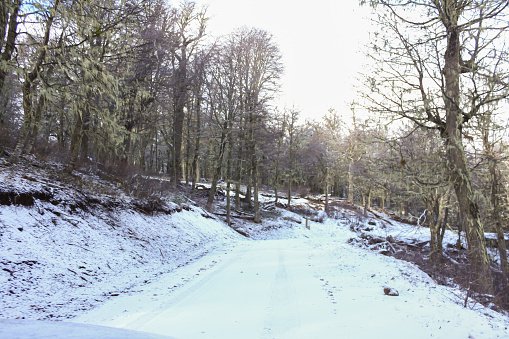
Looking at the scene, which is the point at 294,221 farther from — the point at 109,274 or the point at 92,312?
the point at 92,312

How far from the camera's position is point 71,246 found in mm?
8117

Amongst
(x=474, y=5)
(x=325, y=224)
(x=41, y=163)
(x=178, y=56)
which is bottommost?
(x=325, y=224)

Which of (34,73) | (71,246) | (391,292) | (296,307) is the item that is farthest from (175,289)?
(34,73)

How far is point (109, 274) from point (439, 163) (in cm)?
785

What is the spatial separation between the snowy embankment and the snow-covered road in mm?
809

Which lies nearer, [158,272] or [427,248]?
[158,272]

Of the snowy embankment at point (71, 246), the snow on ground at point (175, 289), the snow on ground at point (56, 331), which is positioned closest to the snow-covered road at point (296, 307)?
the snow on ground at point (175, 289)

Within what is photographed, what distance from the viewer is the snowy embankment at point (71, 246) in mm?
6078

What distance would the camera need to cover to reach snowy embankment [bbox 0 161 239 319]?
608cm

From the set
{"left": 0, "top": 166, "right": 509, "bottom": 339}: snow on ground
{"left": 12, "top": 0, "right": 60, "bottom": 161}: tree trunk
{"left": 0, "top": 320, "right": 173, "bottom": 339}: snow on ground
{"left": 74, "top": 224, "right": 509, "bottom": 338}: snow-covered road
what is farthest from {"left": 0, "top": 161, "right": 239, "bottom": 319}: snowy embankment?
{"left": 0, "top": 320, "right": 173, "bottom": 339}: snow on ground

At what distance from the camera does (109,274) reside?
8.00 meters

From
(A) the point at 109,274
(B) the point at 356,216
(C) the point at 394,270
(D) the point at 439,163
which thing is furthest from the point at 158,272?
(B) the point at 356,216

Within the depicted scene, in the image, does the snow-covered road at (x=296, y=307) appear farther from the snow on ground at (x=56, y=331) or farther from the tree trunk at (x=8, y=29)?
the tree trunk at (x=8, y=29)

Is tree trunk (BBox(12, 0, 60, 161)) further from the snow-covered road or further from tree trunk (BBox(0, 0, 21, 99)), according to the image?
the snow-covered road
